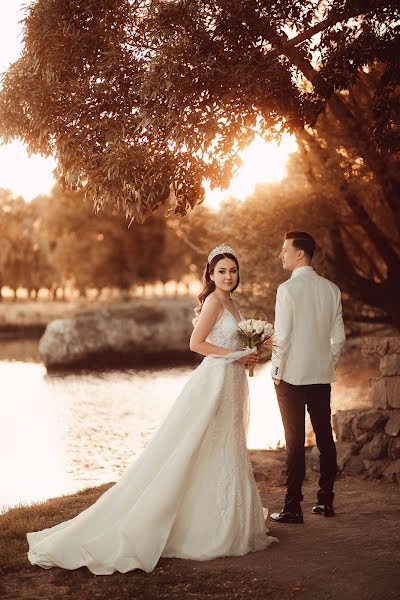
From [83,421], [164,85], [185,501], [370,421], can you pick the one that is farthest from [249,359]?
[83,421]

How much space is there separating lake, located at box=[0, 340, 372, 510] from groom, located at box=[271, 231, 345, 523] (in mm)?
4666

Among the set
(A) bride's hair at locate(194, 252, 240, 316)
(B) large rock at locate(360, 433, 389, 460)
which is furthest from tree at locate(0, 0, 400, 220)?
(B) large rock at locate(360, 433, 389, 460)

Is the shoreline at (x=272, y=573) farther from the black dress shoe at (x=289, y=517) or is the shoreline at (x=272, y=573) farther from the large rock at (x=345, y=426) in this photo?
the large rock at (x=345, y=426)

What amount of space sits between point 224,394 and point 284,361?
0.69 meters

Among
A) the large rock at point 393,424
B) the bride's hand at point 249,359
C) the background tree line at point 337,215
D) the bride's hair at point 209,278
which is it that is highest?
the background tree line at point 337,215

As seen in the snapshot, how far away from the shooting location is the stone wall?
10.4 meters

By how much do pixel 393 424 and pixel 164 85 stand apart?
5.19m

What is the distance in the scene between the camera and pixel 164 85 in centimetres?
936

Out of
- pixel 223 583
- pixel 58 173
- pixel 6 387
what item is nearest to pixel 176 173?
pixel 58 173

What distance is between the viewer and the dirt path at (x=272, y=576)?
19.2ft

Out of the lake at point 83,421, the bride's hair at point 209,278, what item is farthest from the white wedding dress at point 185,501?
the lake at point 83,421

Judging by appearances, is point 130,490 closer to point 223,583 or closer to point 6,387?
point 223,583

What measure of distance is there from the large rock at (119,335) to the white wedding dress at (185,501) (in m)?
29.5

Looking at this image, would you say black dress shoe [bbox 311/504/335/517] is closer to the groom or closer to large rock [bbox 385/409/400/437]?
the groom
